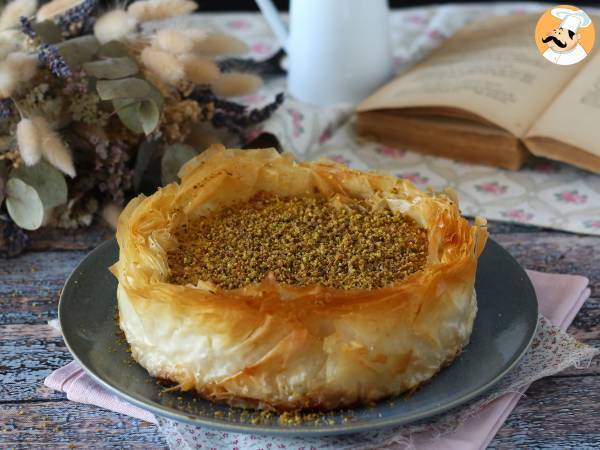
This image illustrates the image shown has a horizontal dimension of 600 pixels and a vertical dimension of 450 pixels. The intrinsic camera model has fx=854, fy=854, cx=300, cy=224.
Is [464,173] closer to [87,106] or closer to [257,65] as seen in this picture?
[257,65]

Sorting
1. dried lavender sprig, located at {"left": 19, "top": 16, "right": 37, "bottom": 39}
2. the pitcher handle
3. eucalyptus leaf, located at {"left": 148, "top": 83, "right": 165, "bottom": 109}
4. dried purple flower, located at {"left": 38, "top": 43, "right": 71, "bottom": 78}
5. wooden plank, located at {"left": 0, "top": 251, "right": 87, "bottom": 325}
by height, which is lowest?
wooden plank, located at {"left": 0, "top": 251, "right": 87, "bottom": 325}

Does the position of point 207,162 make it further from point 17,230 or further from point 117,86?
point 17,230

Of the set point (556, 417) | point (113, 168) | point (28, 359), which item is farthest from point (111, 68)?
point (556, 417)

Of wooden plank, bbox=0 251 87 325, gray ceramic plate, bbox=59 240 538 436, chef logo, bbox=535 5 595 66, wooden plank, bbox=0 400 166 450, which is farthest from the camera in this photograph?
chef logo, bbox=535 5 595 66

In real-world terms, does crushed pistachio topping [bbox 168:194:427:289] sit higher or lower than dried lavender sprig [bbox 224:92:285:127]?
higher

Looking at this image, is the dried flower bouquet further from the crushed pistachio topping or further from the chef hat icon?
the chef hat icon

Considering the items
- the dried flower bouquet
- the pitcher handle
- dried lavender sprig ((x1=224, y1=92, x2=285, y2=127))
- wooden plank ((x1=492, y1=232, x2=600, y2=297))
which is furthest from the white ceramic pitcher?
wooden plank ((x1=492, y1=232, x2=600, y2=297))

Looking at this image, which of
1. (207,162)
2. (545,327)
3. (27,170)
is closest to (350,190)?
(207,162)
